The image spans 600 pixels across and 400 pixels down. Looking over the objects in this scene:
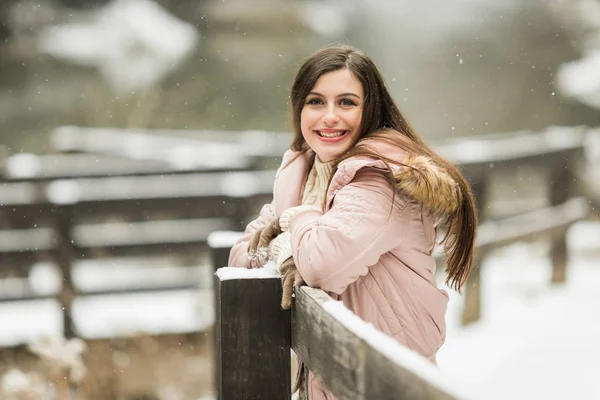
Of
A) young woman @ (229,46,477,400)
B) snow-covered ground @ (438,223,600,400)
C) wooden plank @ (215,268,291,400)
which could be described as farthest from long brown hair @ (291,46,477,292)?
snow-covered ground @ (438,223,600,400)

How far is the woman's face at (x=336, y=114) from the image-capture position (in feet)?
6.22

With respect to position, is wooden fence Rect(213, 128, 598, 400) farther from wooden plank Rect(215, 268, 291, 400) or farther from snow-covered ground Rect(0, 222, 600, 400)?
snow-covered ground Rect(0, 222, 600, 400)

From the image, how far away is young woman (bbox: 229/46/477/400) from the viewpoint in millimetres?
1595

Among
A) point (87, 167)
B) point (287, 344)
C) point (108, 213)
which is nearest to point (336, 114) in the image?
point (287, 344)

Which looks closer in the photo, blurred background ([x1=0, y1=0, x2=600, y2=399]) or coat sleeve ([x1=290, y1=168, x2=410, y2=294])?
coat sleeve ([x1=290, y1=168, x2=410, y2=294])

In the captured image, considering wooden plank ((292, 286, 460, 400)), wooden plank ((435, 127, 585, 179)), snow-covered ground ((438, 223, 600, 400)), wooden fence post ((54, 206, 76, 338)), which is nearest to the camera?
wooden plank ((292, 286, 460, 400))

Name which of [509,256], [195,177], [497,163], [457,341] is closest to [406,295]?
[457,341]

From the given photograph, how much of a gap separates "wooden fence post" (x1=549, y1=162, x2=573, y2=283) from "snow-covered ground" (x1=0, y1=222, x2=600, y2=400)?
12 cm

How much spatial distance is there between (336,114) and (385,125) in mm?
144

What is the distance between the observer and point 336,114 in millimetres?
1888

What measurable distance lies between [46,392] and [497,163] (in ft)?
11.2

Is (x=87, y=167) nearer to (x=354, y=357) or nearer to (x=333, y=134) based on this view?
(x=333, y=134)

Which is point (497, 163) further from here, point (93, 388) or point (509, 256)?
point (93, 388)

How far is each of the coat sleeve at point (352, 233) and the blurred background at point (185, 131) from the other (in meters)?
3.02
